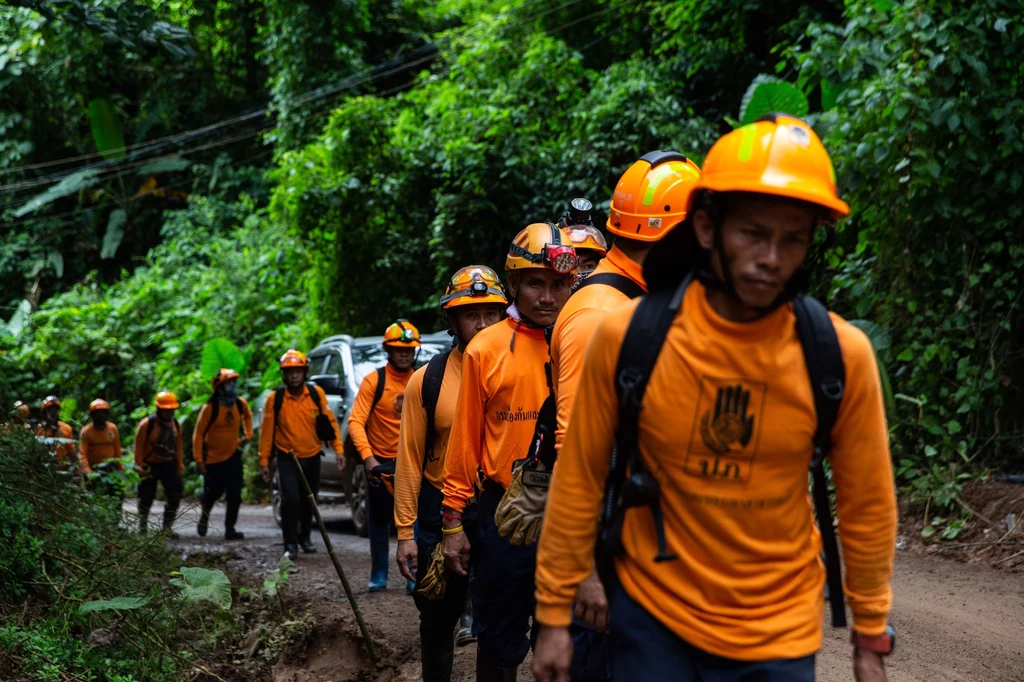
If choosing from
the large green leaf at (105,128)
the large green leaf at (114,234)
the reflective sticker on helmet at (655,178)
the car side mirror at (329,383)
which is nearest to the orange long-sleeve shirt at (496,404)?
the reflective sticker on helmet at (655,178)

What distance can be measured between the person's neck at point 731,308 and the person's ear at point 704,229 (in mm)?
122

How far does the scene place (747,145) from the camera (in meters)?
2.57

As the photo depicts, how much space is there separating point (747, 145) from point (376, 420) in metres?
7.30

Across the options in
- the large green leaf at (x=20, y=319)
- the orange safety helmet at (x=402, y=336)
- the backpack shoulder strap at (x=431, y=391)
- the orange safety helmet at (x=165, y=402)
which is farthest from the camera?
the large green leaf at (x=20, y=319)

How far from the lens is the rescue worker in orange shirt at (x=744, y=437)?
2.57 m

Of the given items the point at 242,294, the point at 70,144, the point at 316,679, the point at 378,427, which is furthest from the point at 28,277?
the point at 316,679

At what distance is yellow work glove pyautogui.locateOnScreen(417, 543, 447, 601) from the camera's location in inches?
200

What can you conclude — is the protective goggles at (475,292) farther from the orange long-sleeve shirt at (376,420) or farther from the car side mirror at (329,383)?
the car side mirror at (329,383)

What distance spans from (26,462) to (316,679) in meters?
2.69

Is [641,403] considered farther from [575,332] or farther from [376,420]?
[376,420]

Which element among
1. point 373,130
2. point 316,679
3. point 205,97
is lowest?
point 316,679

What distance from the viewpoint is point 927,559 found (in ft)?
29.1

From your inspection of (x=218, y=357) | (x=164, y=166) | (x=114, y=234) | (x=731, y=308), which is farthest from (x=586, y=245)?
(x=114, y=234)

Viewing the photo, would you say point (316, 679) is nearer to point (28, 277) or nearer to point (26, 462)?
point (26, 462)
